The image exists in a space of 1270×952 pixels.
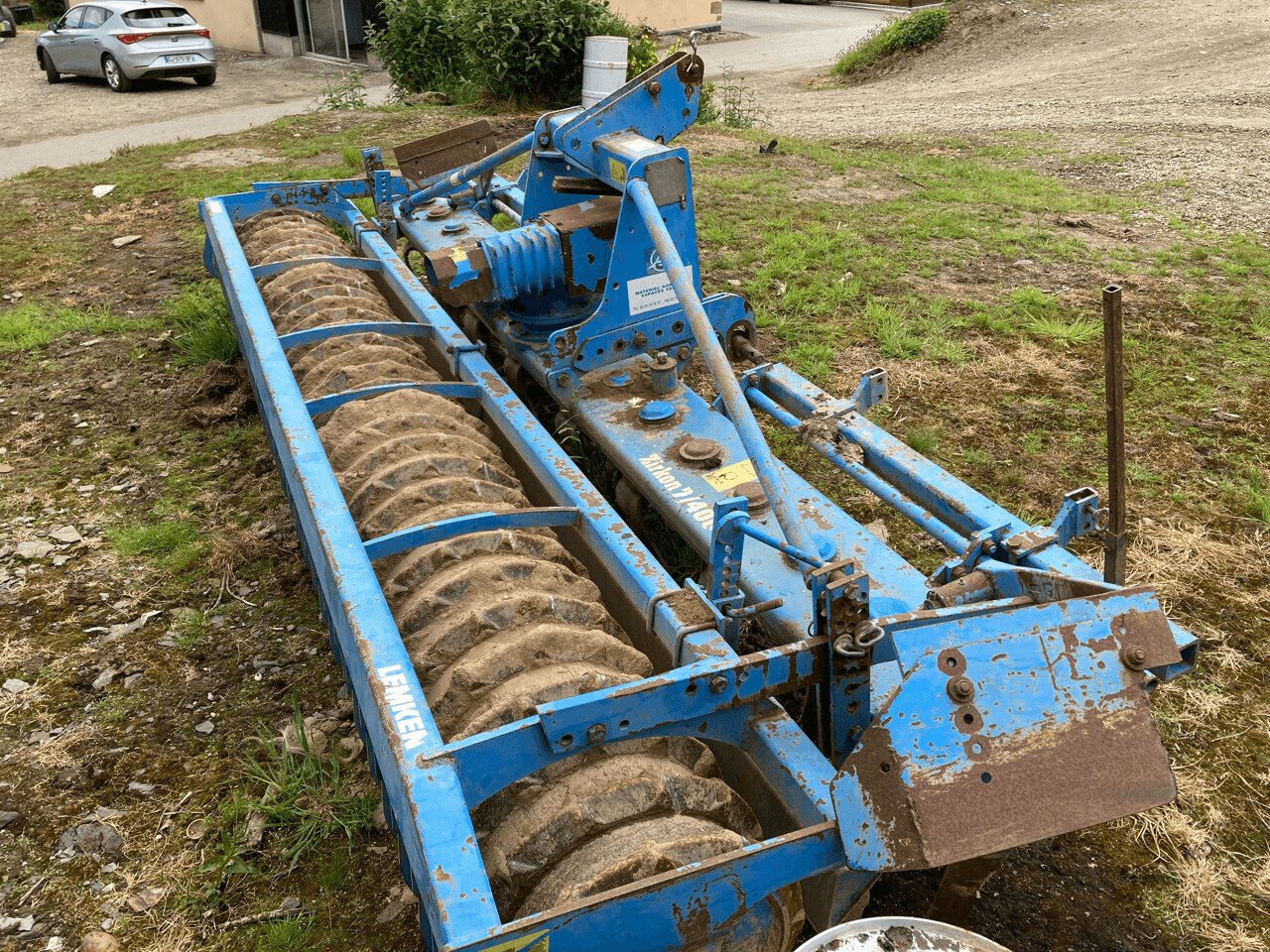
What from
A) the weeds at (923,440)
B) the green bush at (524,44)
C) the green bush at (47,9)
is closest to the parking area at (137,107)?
the green bush at (524,44)

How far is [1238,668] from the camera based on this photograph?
3.64 meters

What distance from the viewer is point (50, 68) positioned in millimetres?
18484

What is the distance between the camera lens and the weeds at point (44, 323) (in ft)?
20.7

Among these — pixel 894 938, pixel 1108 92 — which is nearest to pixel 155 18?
pixel 1108 92

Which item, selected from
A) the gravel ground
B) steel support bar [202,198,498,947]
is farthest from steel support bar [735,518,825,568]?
the gravel ground

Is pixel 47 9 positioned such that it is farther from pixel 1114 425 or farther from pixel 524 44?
pixel 1114 425

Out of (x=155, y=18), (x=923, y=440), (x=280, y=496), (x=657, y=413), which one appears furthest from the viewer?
(x=155, y=18)

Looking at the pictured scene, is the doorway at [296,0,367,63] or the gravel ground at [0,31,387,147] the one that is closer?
the gravel ground at [0,31,387,147]

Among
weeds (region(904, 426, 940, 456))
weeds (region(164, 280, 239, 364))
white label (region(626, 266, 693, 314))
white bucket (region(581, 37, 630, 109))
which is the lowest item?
weeds (region(904, 426, 940, 456))

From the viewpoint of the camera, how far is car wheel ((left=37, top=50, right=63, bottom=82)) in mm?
18430

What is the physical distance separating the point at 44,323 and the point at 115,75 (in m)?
13.1

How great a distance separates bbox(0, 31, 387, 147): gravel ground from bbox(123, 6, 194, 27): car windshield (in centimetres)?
101

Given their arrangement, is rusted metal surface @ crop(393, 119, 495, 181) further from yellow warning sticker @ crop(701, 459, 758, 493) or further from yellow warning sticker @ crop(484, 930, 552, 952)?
yellow warning sticker @ crop(484, 930, 552, 952)

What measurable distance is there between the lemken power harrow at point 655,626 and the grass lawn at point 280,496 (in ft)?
2.28
